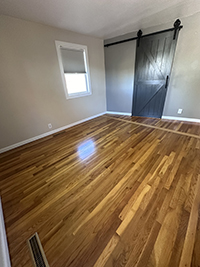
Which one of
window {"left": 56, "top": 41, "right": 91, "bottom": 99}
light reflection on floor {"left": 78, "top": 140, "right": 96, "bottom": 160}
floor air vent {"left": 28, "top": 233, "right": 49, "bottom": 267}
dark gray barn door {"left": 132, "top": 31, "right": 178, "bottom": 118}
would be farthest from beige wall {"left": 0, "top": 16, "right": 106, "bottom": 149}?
floor air vent {"left": 28, "top": 233, "right": 49, "bottom": 267}

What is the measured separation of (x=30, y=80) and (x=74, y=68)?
4.33ft

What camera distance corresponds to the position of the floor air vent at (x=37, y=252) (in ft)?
2.95

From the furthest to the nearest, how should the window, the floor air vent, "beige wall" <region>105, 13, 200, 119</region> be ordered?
the window < "beige wall" <region>105, 13, 200, 119</region> < the floor air vent

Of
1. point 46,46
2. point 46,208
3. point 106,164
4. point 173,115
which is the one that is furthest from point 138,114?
point 46,208

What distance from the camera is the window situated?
115 inches

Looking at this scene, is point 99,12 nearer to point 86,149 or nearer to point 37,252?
point 86,149

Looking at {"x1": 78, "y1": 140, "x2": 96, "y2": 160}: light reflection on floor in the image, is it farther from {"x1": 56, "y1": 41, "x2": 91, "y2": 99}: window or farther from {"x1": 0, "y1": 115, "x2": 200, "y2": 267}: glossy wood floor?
{"x1": 56, "y1": 41, "x2": 91, "y2": 99}: window

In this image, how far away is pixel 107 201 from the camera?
4.34 ft

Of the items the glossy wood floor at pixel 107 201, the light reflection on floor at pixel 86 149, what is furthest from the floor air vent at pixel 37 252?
the light reflection on floor at pixel 86 149

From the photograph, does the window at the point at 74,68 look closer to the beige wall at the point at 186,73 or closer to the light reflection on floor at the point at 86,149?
the beige wall at the point at 186,73

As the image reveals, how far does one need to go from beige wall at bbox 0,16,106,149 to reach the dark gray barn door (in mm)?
1632

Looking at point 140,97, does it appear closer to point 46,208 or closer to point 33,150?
point 33,150

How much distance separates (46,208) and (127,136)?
2102 millimetres

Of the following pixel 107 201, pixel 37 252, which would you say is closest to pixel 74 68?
pixel 107 201
